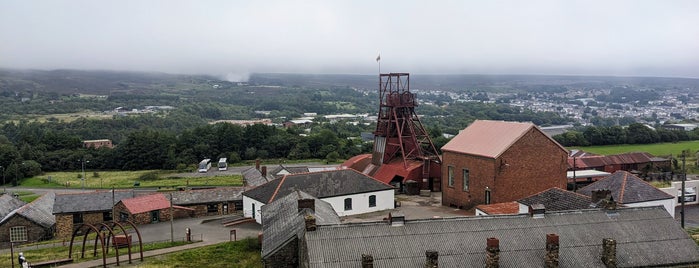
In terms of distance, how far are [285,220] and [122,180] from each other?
5319 cm

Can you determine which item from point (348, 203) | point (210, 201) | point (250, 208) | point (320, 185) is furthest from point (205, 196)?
point (348, 203)

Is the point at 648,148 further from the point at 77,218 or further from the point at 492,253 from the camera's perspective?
the point at 77,218

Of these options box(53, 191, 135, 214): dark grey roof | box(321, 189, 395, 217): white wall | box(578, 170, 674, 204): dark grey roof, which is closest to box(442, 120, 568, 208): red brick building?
box(578, 170, 674, 204): dark grey roof

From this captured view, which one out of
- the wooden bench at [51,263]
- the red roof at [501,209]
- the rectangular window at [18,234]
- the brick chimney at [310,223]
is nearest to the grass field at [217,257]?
the wooden bench at [51,263]

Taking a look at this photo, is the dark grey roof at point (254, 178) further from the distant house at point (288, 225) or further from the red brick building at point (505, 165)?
the distant house at point (288, 225)

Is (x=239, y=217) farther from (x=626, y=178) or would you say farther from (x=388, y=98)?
(x=626, y=178)

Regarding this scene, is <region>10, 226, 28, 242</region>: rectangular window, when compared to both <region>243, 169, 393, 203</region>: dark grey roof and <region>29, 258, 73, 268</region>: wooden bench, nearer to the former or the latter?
<region>29, 258, 73, 268</region>: wooden bench

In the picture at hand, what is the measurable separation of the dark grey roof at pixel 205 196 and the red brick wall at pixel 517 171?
17.9 meters

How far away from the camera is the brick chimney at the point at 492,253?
20344mm

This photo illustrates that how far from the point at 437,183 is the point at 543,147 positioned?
38.3 ft

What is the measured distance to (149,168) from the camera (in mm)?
86625

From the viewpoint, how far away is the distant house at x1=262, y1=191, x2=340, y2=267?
22703mm

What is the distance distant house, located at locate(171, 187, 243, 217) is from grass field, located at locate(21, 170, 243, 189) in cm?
1751

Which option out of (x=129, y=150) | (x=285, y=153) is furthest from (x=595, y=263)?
(x=129, y=150)
